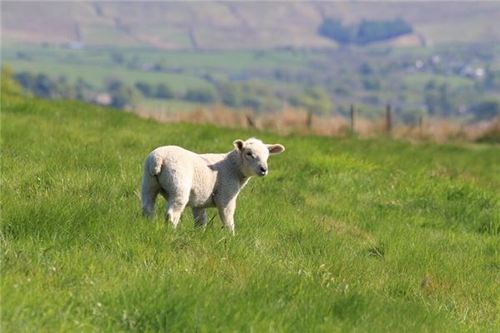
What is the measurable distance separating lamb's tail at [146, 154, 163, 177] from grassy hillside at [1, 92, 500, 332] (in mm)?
466

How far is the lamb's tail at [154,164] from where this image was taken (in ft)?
24.5

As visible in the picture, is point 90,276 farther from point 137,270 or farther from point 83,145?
point 83,145

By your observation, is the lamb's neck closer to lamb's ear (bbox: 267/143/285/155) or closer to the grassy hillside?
lamb's ear (bbox: 267/143/285/155)

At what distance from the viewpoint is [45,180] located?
9.34 metres

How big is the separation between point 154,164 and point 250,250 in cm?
121

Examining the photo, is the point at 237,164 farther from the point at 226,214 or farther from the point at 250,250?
the point at 250,250

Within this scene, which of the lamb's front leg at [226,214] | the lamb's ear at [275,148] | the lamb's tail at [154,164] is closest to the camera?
the lamb's tail at [154,164]

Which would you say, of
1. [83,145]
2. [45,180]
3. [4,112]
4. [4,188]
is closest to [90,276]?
[4,188]

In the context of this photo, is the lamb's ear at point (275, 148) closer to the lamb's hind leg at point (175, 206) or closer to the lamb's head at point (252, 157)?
the lamb's head at point (252, 157)

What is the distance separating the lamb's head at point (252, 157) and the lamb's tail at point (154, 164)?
1.02m

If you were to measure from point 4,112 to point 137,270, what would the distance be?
11.7m

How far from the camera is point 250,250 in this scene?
23.9 feet

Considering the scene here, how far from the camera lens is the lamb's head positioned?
8.22 meters

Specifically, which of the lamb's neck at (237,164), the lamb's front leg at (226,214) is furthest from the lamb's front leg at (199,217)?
the lamb's neck at (237,164)
